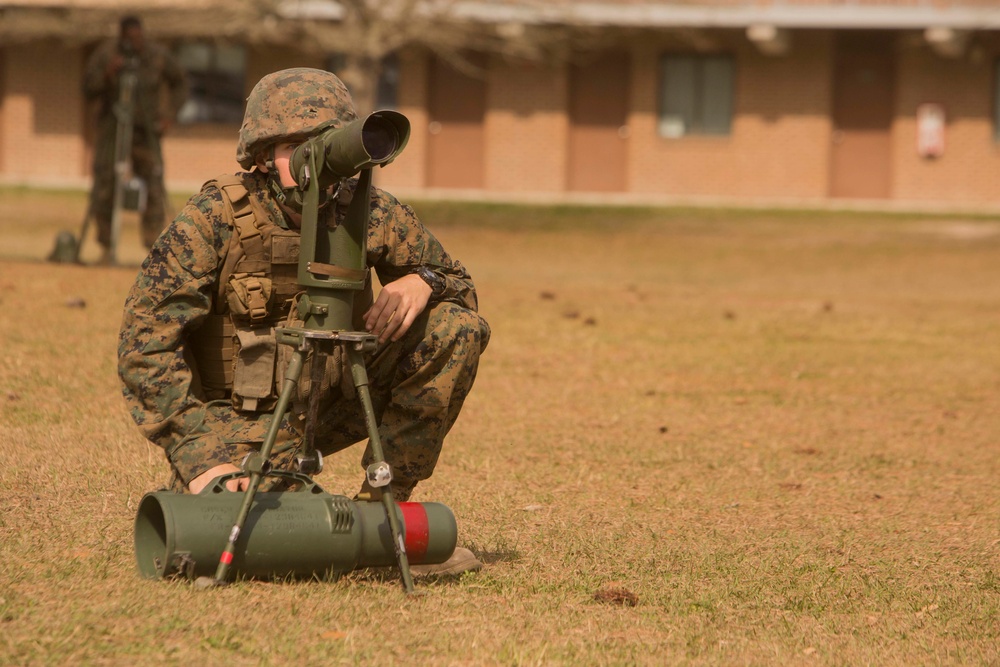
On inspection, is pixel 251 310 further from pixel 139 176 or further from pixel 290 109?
pixel 139 176

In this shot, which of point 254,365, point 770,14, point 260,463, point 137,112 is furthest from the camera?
point 770,14

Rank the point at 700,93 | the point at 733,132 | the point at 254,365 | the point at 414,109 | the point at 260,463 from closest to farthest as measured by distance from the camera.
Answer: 1. the point at 260,463
2. the point at 254,365
3. the point at 733,132
4. the point at 700,93
5. the point at 414,109

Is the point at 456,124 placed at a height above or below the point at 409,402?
above

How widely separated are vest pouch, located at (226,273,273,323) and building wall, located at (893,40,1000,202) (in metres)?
25.2

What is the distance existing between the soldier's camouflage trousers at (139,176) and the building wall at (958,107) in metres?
18.3

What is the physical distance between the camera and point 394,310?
152 inches

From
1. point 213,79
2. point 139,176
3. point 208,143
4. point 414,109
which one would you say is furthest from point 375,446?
point 213,79

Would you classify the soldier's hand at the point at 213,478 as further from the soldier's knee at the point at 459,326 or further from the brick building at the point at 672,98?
the brick building at the point at 672,98

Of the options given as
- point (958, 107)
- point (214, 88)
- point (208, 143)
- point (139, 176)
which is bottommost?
point (139, 176)

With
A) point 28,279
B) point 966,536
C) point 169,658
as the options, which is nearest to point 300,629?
point 169,658

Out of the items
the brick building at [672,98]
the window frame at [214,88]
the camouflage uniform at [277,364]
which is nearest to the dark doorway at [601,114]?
the brick building at [672,98]

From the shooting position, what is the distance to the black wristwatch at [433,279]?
401 cm

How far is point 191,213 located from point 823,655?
196 centimetres

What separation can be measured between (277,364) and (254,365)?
6 centimetres
